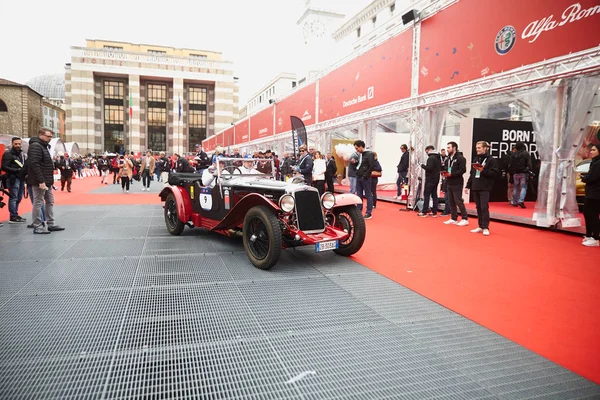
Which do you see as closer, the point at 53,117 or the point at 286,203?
the point at 286,203

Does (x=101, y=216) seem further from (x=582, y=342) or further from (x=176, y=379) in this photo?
(x=582, y=342)

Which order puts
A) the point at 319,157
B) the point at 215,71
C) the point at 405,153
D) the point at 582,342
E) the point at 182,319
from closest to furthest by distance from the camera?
the point at 582,342 → the point at 182,319 → the point at 319,157 → the point at 405,153 → the point at 215,71

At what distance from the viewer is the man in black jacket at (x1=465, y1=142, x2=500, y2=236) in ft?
18.9

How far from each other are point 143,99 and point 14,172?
48.9 metres

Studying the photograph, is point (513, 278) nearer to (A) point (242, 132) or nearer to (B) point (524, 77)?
(B) point (524, 77)

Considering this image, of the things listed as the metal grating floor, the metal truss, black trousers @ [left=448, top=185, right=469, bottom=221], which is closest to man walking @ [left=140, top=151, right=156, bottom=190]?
the metal grating floor

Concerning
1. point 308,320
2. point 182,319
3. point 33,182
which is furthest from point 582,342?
point 33,182

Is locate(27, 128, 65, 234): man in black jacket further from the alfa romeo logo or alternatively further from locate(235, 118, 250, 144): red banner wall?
locate(235, 118, 250, 144): red banner wall

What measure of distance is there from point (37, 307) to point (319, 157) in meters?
6.94

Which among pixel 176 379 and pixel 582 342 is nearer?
pixel 176 379

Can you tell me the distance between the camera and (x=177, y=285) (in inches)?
132

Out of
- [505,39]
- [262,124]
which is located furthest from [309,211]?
[262,124]

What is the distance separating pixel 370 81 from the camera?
10695 mm

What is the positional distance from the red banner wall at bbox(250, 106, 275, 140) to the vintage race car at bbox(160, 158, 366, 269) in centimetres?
1470
